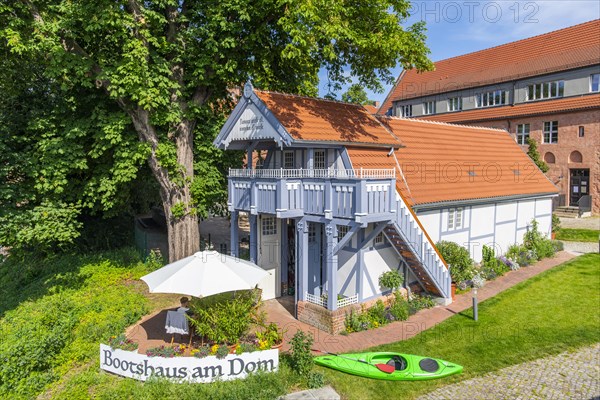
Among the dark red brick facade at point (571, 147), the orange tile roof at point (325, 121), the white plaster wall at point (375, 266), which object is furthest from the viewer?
the dark red brick facade at point (571, 147)

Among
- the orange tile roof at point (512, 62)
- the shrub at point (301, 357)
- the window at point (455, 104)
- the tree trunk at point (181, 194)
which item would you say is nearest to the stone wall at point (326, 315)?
the shrub at point (301, 357)

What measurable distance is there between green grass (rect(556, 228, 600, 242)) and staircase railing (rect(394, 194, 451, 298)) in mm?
14640

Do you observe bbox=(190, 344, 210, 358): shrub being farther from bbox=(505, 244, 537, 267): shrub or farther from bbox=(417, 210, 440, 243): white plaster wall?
bbox=(505, 244, 537, 267): shrub

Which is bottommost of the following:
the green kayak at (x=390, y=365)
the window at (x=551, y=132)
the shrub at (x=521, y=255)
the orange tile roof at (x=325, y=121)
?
the green kayak at (x=390, y=365)

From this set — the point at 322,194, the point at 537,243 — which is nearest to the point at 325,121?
the point at 322,194

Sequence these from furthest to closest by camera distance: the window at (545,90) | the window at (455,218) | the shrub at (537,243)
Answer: the window at (545,90) < the shrub at (537,243) < the window at (455,218)

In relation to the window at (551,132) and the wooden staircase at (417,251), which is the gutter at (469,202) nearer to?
the wooden staircase at (417,251)

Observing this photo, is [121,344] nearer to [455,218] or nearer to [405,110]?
[455,218]

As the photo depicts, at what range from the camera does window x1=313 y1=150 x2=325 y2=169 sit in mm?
14039

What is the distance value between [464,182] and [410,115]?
28710 mm

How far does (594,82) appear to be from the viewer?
1192 inches

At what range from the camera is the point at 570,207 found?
31.9 m

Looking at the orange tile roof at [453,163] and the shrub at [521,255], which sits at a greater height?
the orange tile roof at [453,163]

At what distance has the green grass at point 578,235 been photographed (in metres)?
23.9
